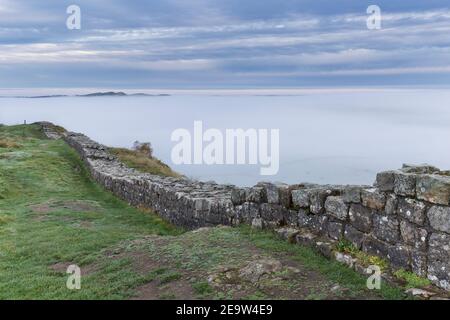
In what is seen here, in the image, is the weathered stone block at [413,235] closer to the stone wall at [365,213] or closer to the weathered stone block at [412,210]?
the stone wall at [365,213]

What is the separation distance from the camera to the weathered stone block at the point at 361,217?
8.44 metres

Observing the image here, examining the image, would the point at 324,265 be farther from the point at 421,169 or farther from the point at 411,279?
the point at 421,169

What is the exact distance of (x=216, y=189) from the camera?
16484 mm

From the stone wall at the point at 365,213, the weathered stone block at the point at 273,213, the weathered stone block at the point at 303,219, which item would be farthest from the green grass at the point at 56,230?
the weathered stone block at the point at 303,219

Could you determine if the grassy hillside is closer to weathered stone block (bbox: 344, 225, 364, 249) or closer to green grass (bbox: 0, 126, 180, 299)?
green grass (bbox: 0, 126, 180, 299)

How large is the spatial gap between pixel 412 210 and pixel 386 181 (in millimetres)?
690

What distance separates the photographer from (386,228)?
8016 mm

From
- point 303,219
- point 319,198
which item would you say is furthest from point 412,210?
point 303,219

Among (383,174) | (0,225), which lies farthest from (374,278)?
(0,225)

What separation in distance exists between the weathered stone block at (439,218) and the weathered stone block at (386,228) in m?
0.73

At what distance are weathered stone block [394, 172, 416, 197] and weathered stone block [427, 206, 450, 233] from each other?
430 millimetres
